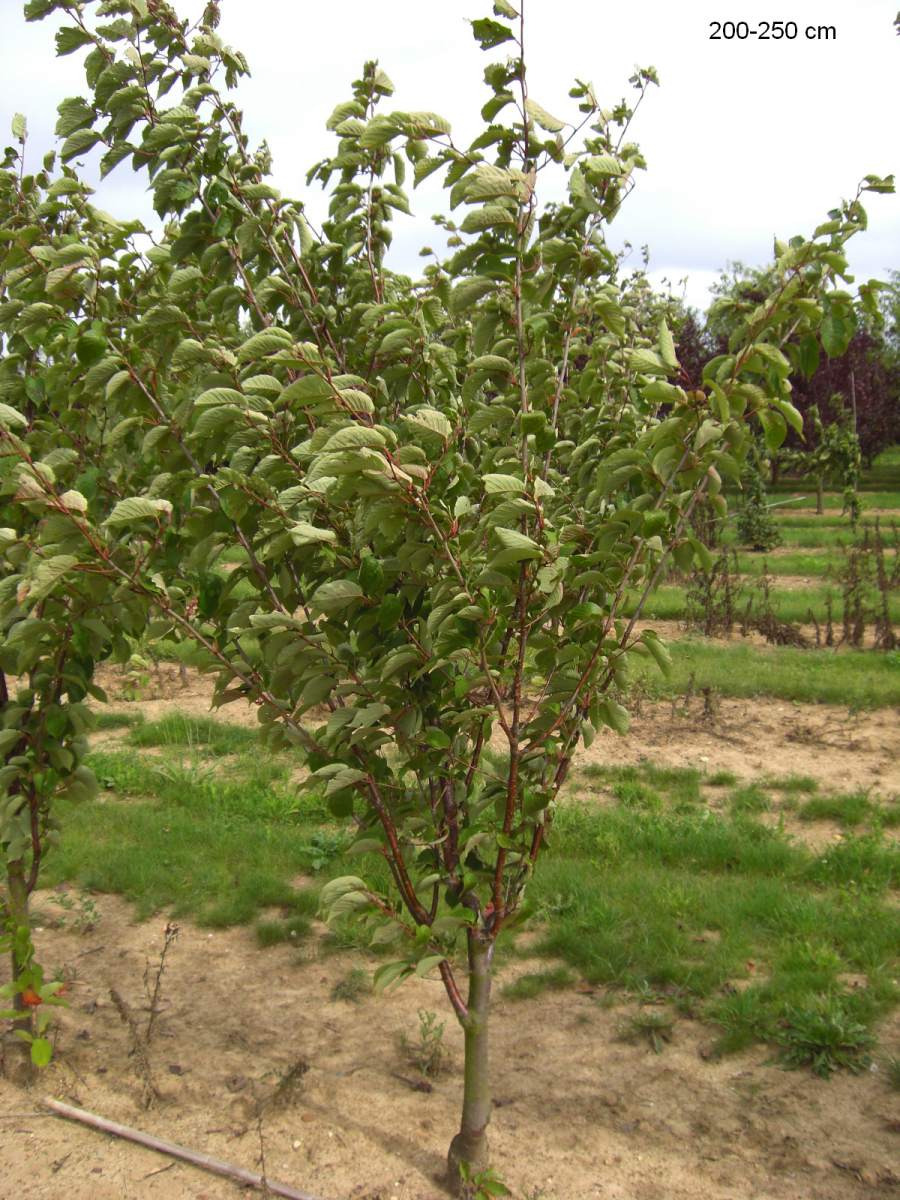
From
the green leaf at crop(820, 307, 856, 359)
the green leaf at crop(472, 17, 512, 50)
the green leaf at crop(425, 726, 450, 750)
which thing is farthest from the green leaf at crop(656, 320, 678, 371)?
the green leaf at crop(425, 726, 450, 750)

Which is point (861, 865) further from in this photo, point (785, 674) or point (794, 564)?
point (794, 564)

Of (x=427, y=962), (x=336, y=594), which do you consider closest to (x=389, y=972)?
(x=427, y=962)

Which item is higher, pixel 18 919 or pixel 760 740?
pixel 18 919

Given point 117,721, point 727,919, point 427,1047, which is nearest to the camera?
point 427,1047

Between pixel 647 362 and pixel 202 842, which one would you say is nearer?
pixel 647 362

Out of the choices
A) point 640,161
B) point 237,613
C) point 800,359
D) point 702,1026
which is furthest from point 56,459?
point 702,1026

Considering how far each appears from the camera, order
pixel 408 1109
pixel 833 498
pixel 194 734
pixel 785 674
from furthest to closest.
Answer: pixel 833 498 → pixel 785 674 → pixel 194 734 → pixel 408 1109

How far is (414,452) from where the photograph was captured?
2.09 meters

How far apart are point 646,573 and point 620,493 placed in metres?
0.37

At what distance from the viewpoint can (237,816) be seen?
563cm

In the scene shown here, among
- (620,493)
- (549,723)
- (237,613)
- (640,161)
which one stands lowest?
(549,723)

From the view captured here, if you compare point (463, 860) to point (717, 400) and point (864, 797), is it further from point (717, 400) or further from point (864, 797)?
point (864, 797)

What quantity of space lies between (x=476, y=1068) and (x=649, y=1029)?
100 centimetres

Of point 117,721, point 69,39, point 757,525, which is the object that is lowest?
point 117,721
